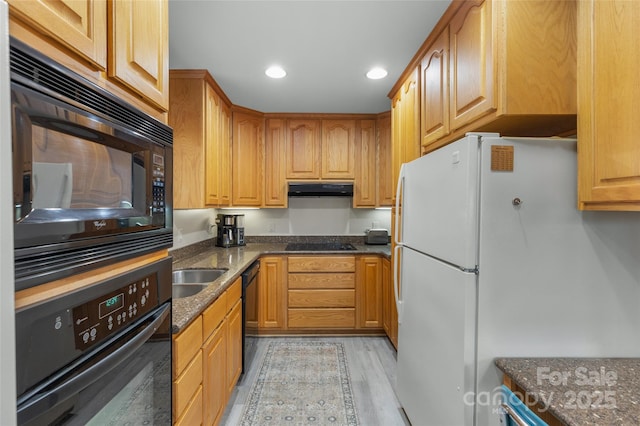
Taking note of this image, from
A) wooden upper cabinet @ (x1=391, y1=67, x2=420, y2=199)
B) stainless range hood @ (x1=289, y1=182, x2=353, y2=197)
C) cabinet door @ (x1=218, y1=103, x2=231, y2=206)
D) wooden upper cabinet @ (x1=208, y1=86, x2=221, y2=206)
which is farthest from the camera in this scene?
stainless range hood @ (x1=289, y1=182, x2=353, y2=197)

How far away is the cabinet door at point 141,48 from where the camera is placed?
0.78 metres

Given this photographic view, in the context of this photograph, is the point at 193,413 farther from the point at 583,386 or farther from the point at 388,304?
the point at 388,304

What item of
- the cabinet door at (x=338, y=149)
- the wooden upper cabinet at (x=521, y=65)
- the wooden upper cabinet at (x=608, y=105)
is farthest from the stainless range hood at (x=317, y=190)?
the wooden upper cabinet at (x=608, y=105)

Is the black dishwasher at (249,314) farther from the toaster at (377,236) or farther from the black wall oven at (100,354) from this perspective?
the toaster at (377,236)

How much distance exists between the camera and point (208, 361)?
4.85 ft

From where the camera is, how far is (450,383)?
1239 mm

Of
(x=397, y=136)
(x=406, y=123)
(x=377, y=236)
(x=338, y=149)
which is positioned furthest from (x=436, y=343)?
(x=338, y=149)

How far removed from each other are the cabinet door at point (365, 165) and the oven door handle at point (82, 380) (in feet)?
8.89

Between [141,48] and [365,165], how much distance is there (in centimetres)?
269

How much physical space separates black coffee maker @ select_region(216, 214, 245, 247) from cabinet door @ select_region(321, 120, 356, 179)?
3.69 ft

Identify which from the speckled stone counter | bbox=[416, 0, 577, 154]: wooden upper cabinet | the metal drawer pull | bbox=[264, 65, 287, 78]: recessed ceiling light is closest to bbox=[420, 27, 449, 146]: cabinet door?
bbox=[416, 0, 577, 154]: wooden upper cabinet

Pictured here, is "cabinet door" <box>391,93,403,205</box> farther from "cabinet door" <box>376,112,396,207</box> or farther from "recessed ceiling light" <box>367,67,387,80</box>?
"cabinet door" <box>376,112,396,207</box>

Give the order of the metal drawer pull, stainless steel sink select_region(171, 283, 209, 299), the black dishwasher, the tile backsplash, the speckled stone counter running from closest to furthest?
the speckled stone counter → the metal drawer pull → stainless steel sink select_region(171, 283, 209, 299) → the black dishwasher → the tile backsplash

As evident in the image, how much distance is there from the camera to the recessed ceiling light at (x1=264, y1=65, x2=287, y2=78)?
2234 millimetres
